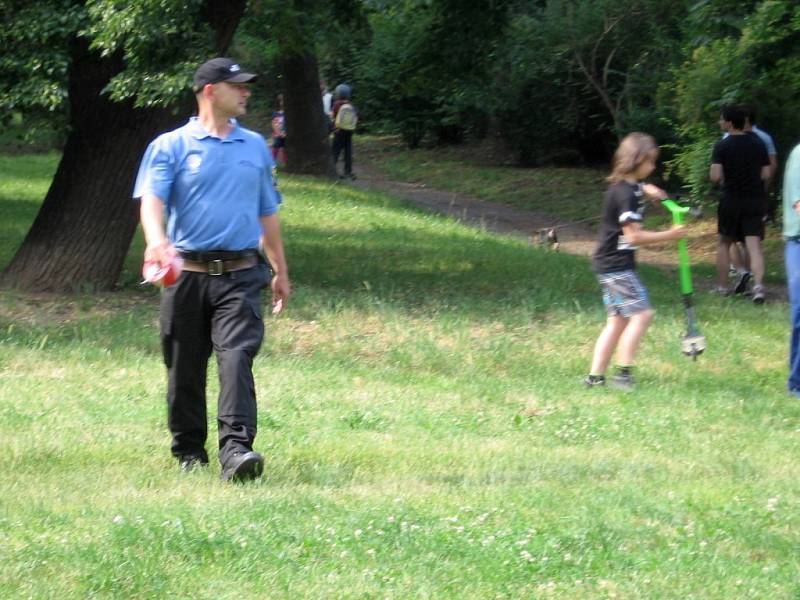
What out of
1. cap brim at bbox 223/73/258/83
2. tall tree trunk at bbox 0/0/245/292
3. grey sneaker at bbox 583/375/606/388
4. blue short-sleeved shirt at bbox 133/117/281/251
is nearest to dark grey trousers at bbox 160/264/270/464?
blue short-sleeved shirt at bbox 133/117/281/251

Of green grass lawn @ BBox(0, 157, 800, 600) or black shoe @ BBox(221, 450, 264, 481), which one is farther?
black shoe @ BBox(221, 450, 264, 481)

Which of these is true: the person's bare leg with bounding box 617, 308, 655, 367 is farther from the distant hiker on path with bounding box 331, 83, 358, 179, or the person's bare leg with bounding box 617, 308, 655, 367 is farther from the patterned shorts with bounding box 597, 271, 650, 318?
the distant hiker on path with bounding box 331, 83, 358, 179

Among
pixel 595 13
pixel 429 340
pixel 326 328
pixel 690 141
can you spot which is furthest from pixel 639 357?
pixel 595 13

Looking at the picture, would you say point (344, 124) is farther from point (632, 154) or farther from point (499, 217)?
point (632, 154)

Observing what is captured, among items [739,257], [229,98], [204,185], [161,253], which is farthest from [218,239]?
[739,257]

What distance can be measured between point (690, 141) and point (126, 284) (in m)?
11.8

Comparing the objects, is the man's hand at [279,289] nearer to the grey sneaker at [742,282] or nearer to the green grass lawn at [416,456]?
the green grass lawn at [416,456]

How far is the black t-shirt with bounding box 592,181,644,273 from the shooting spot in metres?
8.54

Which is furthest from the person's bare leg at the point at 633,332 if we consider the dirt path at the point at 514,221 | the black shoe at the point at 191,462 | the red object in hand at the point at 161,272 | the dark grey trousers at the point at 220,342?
the dirt path at the point at 514,221

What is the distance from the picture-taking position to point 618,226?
863 cm

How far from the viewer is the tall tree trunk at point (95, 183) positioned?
12.1 meters

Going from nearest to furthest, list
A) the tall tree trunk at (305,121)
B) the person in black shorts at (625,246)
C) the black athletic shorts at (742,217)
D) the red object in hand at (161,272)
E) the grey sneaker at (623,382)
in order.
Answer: the red object in hand at (161,272)
the person in black shorts at (625,246)
the grey sneaker at (623,382)
the black athletic shorts at (742,217)
the tall tree trunk at (305,121)

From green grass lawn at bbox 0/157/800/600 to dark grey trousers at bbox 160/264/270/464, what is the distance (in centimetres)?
33

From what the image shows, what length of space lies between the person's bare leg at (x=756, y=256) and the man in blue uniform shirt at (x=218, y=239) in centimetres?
819
